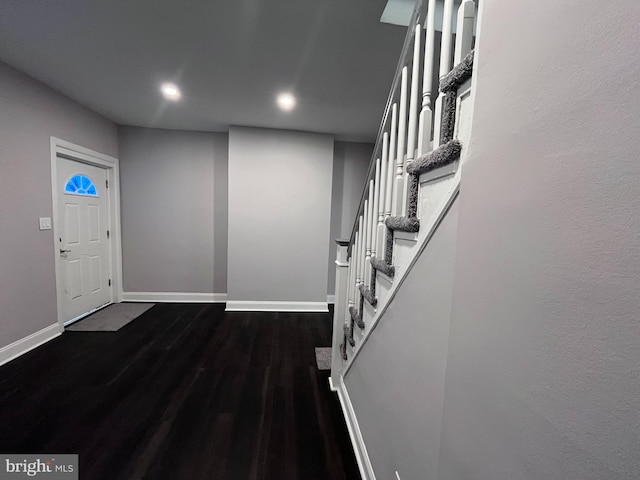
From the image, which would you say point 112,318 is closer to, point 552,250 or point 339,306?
point 339,306

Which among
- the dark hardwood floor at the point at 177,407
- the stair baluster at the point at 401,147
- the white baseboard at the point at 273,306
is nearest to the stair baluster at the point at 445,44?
the stair baluster at the point at 401,147

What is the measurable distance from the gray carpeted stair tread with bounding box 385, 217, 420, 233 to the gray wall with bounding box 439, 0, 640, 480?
262 mm

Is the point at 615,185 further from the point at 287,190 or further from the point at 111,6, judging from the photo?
the point at 287,190

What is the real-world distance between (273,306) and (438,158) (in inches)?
133

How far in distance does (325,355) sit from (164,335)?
179 cm

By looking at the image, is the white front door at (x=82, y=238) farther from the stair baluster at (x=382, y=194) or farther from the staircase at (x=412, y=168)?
the stair baluster at (x=382, y=194)

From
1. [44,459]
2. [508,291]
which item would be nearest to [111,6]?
[508,291]

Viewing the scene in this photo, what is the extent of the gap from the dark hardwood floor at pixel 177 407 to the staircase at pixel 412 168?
1.81 ft

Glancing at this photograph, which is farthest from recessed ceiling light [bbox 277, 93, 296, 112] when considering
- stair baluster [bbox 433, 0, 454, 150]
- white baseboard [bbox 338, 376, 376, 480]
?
white baseboard [bbox 338, 376, 376, 480]

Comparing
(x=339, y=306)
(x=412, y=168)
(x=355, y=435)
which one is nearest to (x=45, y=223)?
(x=339, y=306)

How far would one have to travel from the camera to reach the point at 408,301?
984 mm

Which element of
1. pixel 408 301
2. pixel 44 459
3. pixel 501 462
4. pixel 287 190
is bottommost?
pixel 44 459

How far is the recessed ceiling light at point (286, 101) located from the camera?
8.51 feet

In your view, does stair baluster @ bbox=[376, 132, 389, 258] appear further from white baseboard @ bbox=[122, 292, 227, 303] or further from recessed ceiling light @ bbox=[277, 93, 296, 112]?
white baseboard @ bbox=[122, 292, 227, 303]
